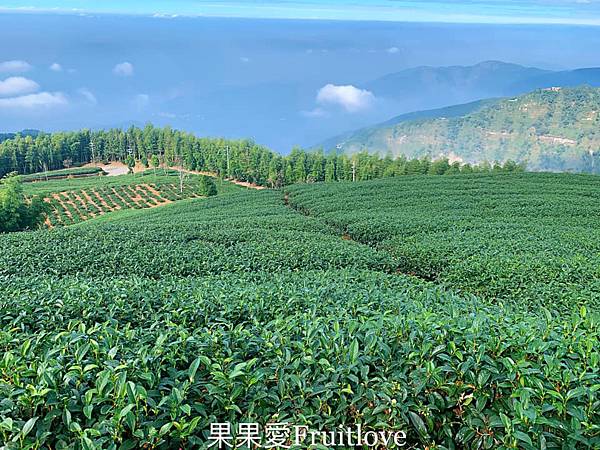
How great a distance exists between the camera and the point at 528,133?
499 ft

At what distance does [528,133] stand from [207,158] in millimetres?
116132

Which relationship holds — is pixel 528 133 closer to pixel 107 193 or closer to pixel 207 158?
pixel 207 158

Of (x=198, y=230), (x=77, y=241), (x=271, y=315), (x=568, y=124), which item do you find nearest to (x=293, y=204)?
(x=198, y=230)

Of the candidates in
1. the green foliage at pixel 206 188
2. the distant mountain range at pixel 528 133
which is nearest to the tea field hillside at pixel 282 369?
the green foliage at pixel 206 188

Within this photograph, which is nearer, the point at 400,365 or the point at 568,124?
the point at 400,365

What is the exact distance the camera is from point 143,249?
1079cm

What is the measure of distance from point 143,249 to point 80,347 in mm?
8067

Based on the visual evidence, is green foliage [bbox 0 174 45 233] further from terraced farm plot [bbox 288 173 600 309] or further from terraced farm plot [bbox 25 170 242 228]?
terraced farm plot [bbox 288 173 600 309]

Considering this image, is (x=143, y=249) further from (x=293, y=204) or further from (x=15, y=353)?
(x=293, y=204)

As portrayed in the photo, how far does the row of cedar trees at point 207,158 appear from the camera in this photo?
62.2 m

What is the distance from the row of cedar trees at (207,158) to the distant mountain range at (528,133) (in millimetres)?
56399

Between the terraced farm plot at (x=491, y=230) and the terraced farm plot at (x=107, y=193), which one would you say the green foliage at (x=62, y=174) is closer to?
the terraced farm plot at (x=107, y=193)

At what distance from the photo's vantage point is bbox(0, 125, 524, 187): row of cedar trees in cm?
6225

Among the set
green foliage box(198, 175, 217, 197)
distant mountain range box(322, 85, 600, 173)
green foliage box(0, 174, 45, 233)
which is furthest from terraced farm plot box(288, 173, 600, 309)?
distant mountain range box(322, 85, 600, 173)
